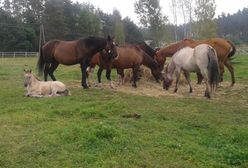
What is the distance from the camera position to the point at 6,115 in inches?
326

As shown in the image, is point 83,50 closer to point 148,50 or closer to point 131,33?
point 148,50

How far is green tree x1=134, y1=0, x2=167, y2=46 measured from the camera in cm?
4959

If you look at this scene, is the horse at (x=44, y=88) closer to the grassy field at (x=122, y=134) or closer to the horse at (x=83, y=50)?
the grassy field at (x=122, y=134)

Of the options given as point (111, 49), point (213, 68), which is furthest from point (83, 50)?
point (213, 68)

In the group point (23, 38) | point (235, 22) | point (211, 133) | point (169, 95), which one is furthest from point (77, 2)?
point (211, 133)

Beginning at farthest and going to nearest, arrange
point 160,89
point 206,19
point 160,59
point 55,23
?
point 55,23 < point 206,19 < point 160,59 < point 160,89

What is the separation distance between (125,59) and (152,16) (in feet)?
121

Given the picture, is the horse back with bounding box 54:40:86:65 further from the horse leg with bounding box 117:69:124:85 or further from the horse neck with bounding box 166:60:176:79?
the horse neck with bounding box 166:60:176:79

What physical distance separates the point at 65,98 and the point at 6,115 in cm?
253

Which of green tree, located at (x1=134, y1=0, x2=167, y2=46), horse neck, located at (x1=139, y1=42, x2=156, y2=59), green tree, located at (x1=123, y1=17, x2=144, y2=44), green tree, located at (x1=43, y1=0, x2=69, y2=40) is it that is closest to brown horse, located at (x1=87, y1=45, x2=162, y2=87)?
horse neck, located at (x1=139, y1=42, x2=156, y2=59)

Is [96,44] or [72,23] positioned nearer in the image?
[96,44]

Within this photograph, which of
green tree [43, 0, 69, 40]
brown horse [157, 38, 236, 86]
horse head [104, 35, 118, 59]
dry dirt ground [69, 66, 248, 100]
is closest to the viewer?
dry dirt ground [69, 66, 248, 100]

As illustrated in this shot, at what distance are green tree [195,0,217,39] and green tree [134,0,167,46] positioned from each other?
8.02m

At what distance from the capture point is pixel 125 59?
1395 cm
